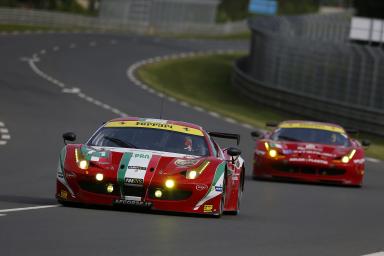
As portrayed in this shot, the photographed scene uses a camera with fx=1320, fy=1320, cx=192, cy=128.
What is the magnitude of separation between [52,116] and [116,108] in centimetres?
484

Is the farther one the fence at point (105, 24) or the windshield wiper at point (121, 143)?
the fence at point (105, 24)

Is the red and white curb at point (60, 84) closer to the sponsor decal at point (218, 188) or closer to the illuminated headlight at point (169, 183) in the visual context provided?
the sponsor decal at point (218, 188)

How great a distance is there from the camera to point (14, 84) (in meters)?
39.7

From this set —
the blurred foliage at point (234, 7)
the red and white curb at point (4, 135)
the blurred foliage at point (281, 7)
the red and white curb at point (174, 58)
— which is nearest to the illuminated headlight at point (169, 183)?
the red and white curb at point (4, 135)

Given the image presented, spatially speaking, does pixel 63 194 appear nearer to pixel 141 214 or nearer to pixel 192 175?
pixel 141 214

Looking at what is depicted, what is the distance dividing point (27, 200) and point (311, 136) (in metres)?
9.04

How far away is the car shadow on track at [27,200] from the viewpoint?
13.5 m

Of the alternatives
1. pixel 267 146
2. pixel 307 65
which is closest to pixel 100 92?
pixel 307 65

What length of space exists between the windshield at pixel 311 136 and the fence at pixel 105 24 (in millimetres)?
53741

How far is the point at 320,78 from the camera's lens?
40.3 m

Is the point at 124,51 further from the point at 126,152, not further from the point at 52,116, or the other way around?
the point at 126,152

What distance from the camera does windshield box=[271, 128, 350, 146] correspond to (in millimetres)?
21938

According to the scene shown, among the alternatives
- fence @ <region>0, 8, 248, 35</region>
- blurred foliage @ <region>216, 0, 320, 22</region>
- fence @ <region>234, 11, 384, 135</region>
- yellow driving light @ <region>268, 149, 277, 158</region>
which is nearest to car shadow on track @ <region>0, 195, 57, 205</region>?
yellow driving light @ <region>268, 149, 277, 158</region>

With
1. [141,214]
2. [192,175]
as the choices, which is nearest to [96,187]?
[141,214]
